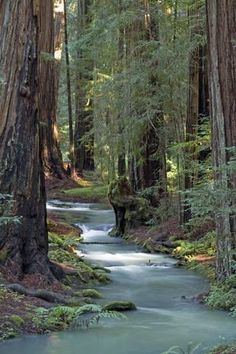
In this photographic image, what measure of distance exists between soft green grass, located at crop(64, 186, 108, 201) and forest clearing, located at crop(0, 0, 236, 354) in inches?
83.0

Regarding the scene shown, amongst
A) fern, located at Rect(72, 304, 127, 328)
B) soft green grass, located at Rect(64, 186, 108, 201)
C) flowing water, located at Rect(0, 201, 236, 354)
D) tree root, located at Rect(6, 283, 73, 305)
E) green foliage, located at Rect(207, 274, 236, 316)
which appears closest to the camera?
flowing water, located at Rect(0, 201, 236, 354)

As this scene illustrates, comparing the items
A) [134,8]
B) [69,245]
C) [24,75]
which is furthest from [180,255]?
[134,8]

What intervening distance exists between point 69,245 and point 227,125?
5813 mm

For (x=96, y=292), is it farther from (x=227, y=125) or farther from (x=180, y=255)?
(x=180, y=255)

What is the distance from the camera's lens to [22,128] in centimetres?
930

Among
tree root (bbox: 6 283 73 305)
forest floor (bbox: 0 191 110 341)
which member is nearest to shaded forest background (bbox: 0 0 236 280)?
forest floor (bbox: 0 191 110 341)

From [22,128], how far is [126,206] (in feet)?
26.3

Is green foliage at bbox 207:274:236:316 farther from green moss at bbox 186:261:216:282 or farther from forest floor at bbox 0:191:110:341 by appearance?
green moss at bbox 186:261:216:282

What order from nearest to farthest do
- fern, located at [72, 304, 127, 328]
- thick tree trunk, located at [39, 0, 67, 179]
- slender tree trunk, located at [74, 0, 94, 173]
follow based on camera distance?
fern, located at [72, 304, 127, 328] → thick tree trunk, located at [39, 0, 67, 179] → slender tree trunk, located at [74, 0, 94, 173]

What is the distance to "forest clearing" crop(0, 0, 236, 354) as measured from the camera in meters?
7.16

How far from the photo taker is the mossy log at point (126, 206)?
55.6ft

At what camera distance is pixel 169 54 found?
46.1 feet

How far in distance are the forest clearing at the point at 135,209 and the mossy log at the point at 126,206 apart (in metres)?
0.04

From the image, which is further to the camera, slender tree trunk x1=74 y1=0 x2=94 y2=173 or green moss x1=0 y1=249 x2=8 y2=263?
slender tree trunk x1=74 y1=0 x2=94 y2=173
